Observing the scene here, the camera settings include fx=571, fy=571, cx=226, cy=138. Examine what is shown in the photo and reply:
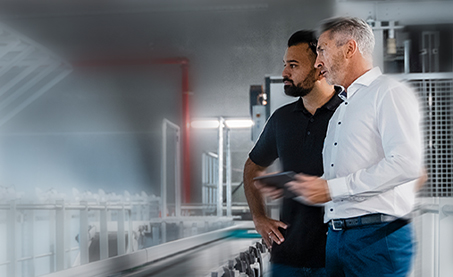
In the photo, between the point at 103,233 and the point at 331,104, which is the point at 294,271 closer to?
the point at 331,104

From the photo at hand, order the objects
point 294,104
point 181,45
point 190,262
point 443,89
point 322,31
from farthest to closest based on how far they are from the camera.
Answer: point 181,45 → point 190,262 → point 443,89 → point 294,104 → point 322,31

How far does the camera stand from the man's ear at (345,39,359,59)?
126 centimetres

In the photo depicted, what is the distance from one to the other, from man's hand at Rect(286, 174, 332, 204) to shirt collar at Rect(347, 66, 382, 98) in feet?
0.74

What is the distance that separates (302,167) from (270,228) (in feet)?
0.64

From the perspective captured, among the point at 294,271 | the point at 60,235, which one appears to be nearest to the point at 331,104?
the point at 294,271

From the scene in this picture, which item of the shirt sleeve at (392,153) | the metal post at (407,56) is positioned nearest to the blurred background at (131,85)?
the metal post at (407,56)

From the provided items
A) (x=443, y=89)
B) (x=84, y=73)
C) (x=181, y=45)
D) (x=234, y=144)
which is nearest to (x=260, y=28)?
(x=181, y=45)

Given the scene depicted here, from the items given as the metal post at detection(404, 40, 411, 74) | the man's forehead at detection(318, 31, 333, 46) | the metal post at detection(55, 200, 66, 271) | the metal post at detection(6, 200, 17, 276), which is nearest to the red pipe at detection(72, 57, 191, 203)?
the metal post at detection(55, 200, 66, 271)

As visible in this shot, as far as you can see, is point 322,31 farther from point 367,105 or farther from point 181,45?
point 181,45

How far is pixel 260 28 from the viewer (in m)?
10.6

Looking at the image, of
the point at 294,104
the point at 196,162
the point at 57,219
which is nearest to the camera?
the point at 294,104

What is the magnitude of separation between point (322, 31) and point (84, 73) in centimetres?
1009

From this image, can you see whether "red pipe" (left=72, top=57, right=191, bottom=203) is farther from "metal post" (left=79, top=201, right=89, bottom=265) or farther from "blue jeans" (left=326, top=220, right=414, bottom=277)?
"blue jeans" (left=326, top=220, right=414, bottom=277)

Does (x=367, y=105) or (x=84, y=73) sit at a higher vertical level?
(x=84, y=73)
